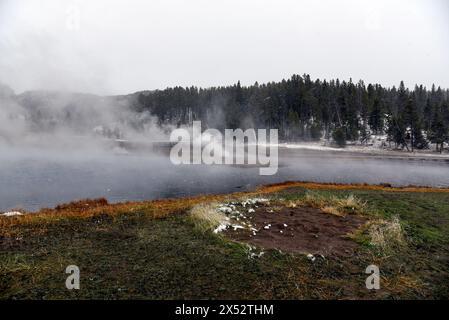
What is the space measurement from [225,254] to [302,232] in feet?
12.2

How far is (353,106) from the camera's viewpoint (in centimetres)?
10975

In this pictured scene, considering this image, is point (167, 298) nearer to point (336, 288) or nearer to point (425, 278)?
point (336, 288)

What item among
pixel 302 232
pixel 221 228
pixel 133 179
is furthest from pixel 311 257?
pixel 133 179

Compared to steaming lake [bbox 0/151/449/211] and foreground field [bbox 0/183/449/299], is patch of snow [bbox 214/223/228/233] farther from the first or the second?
steaming lake [bbox 0/151/449/211]

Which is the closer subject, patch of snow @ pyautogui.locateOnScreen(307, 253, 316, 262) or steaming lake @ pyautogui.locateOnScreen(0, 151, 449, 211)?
patch of snow @ pyautogui.locateOnScreen(307, 253, 316, 262)

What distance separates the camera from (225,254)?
9742mm

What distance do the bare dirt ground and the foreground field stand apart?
0.04m

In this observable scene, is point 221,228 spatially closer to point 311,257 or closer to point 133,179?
point 311,257

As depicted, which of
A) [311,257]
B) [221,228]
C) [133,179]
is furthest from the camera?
[133,179]

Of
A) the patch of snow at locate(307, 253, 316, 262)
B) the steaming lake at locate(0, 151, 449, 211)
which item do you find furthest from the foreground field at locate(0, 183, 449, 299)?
the steaming lake at locate(0, 151, 449, 211)

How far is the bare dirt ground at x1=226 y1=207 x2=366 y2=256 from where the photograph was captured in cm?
1039
